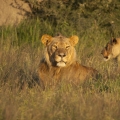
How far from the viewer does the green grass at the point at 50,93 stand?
4.97m

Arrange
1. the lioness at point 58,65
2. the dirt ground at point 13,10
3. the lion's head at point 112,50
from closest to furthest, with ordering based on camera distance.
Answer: the lioness at point 58,65
the lion's head at point 112,50
the dirt ground at point 13,10

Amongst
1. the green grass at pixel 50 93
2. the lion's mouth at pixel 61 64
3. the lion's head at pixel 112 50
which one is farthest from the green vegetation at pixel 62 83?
the lion's mouth at pixel 61 64

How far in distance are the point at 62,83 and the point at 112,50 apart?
2735mm

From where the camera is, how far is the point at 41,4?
1190 centimetres

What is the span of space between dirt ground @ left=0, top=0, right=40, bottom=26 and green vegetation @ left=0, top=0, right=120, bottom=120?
21cm

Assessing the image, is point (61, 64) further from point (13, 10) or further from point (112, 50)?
point (13, 10)

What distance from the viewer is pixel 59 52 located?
646 cm

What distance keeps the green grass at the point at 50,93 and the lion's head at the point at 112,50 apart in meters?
0.12

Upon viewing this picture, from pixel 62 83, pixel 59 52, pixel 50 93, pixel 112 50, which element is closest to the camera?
pixel 50 93

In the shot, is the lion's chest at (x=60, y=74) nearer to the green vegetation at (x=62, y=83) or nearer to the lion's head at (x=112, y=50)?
the green vegetation at (x=62, y=83)

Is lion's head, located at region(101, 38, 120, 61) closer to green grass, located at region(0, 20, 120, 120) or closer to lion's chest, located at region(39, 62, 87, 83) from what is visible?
green grass, located at region(0, 20, 120, 120)

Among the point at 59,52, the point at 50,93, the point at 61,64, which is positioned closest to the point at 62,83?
the point at 61,64

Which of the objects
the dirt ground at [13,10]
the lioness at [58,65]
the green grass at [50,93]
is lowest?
the green grass at [50,93]

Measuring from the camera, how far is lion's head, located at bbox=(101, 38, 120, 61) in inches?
349
